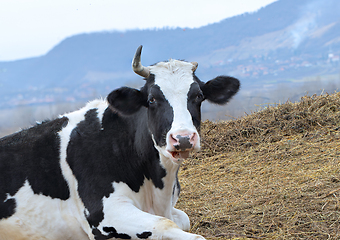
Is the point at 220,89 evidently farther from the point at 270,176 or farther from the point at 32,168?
the point at 270,176

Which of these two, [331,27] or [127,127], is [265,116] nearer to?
[127,127]

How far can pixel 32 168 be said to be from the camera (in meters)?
3.86

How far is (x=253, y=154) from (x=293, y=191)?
8.87ft

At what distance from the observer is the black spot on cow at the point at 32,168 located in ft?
12.5

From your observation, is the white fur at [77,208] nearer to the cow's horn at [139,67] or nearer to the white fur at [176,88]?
the white fur at [176,88]

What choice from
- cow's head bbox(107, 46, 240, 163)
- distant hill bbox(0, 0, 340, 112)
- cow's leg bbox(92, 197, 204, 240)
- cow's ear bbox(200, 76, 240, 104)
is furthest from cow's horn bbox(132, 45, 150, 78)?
distant hill bbox(0, 0, 340, 112)

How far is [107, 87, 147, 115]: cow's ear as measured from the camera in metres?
3.88

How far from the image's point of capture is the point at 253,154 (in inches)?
302

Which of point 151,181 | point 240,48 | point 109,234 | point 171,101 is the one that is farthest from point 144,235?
point 240,48

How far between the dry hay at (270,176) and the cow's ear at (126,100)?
70.0 inches

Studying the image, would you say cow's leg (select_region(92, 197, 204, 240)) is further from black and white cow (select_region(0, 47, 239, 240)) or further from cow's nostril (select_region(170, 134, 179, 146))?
cow's nostril (select_region(170, 134, 179, 146))

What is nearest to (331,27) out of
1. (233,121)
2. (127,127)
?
(233,121)

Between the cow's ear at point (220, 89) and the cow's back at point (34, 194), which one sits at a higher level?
the cow's ear at point (220, 89)

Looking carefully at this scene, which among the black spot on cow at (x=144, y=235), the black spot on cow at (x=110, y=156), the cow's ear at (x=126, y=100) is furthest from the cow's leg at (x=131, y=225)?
the cow's ear at (x=126, y=100)
